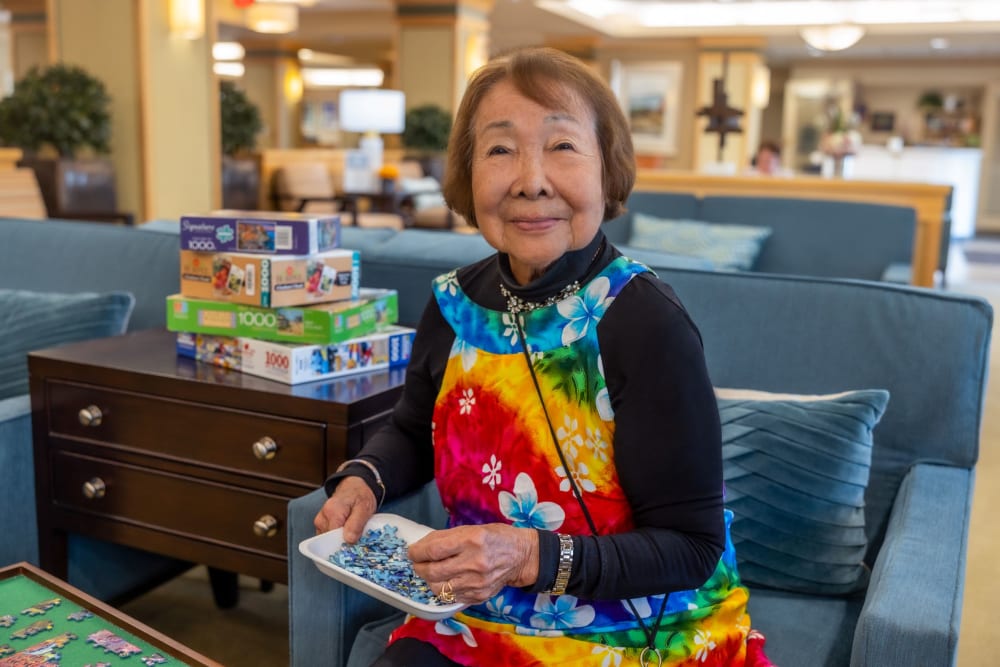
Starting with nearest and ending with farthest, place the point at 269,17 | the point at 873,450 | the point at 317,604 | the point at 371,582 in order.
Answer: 1. the point at 371,582
2. the point at 317,604
3. the point at 873,450
4. the point at 269,17

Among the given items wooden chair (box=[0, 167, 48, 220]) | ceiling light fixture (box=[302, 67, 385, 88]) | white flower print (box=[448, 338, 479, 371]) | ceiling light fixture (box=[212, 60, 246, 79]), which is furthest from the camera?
ceiling light fixture (box=[302, 67, 385, 88])

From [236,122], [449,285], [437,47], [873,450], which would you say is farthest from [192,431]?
[437,47]

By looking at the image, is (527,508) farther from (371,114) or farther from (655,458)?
(371,114)

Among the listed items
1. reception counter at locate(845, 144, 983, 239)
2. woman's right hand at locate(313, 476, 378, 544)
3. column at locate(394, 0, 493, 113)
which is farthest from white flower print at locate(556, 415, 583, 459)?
reception counter at locate(845, 144, 983, 239)

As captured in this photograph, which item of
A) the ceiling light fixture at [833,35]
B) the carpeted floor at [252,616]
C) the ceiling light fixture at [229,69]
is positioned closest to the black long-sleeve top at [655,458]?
the carpeted floor at [252,616]

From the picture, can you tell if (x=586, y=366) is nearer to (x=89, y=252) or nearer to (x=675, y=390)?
(x=675, y=390)

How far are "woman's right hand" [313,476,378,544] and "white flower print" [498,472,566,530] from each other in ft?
0.74

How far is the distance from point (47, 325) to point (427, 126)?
8.95 meters

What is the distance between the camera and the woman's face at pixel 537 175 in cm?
122

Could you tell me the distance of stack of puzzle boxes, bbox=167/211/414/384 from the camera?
6.07ft

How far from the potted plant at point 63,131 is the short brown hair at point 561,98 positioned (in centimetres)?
536

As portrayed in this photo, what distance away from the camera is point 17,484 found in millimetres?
2096

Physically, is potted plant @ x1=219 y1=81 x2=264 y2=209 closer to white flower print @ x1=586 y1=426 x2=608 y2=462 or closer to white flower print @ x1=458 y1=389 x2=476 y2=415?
white flower print @ x1=458 y1=389 x2=476 y2=415

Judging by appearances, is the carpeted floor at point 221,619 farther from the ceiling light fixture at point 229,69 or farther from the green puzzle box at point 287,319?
A: the ceiling light fixture at point 229,69
